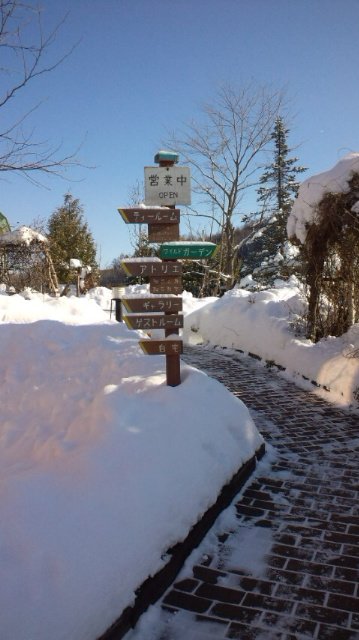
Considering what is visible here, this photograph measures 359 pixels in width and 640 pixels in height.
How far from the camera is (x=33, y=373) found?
16.9 ft

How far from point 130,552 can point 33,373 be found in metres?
3.16

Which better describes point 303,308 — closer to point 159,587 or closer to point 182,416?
point 182,416

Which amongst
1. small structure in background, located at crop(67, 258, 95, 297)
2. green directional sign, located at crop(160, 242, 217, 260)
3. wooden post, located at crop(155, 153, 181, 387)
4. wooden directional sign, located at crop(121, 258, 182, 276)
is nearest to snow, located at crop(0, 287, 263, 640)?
wooden post, located at crop(155, 153, 181, 387)

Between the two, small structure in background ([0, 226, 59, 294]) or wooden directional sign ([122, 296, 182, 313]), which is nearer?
wooden directional sign ([122, 296, 182, 313])

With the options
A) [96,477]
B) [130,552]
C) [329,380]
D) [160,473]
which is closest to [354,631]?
[130,552]

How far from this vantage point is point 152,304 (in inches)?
168

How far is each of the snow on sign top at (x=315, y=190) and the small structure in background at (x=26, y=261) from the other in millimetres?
8937

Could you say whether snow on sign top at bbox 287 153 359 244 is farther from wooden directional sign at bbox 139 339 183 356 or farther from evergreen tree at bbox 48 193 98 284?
evergreen tree at bbox 48 193 98 284

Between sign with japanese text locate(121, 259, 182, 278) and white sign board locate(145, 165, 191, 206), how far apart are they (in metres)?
0.59

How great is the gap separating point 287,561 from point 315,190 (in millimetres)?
5846

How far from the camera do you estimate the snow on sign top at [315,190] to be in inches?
256

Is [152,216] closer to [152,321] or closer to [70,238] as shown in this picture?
[152,321]

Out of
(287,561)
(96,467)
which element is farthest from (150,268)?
(287,561)

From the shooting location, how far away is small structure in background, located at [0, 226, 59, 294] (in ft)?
46.1
